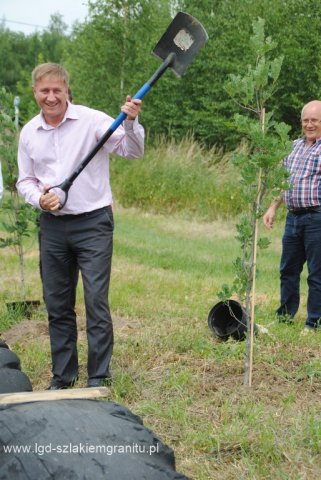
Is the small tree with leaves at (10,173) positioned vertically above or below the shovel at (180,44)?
below

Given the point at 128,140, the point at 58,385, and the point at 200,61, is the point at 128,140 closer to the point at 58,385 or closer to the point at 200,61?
the point at 58,385

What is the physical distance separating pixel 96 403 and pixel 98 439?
221 mm

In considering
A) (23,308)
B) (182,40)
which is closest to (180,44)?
(182,40)

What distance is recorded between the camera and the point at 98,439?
1.94 meters

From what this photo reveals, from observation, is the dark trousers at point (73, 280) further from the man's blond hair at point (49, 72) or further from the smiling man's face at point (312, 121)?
the smiling man's face at point (312, 121)

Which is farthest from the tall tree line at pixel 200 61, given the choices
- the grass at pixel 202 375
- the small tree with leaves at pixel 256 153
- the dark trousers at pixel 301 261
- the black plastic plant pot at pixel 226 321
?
the small tree with leaves at pixel 256 153

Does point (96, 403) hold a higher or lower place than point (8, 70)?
lower

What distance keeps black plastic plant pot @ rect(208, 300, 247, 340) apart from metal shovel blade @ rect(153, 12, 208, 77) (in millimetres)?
1813

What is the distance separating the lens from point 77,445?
1896 millimetres

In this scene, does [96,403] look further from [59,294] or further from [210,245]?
[210,245]

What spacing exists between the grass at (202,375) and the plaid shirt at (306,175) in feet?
3.33

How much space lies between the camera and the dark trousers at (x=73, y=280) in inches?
161

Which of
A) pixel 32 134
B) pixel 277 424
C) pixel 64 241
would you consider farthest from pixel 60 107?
pixel 277 424

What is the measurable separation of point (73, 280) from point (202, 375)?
99 centimetres
